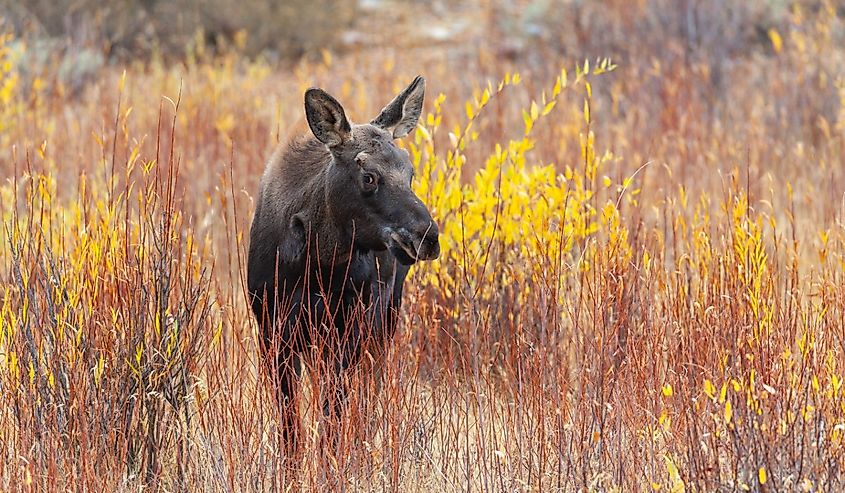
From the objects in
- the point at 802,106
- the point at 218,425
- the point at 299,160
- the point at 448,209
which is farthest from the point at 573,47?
the point at 218,425

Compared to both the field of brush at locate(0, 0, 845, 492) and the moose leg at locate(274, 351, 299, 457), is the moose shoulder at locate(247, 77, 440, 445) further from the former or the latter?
the field of brush at locate(0, 0, 845, 492)

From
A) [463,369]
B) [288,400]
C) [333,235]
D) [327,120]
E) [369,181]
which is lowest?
[288,400]

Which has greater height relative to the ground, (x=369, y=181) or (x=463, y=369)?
(x=369, y=181)

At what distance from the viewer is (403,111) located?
15.3ft

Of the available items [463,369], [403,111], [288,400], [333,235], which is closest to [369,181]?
[333,235]

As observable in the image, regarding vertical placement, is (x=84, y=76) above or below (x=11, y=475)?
above

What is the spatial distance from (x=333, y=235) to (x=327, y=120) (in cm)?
42

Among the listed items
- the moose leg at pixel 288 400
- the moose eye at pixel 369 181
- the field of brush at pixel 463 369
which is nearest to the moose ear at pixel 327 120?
the moose eye at pixel 369 181

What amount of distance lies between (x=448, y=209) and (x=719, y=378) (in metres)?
1.77

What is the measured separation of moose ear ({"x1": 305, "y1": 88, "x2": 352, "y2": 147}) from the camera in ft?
14.0

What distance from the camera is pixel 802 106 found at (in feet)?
31.6

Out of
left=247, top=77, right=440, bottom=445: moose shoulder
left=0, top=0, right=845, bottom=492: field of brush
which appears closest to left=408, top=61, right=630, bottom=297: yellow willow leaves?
left=0, top=0, right=845, bottom=492: field of brush

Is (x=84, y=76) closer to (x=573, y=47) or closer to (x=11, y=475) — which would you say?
(x=573, y=47)

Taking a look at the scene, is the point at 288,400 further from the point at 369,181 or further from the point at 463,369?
the point at 369,181
